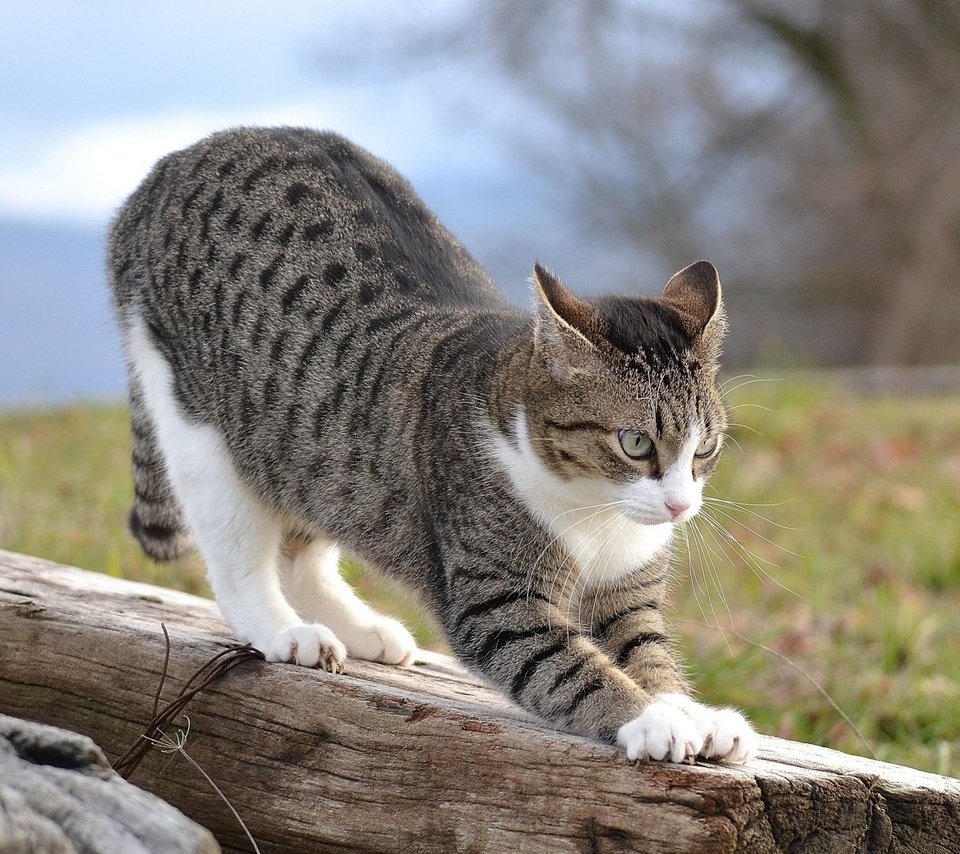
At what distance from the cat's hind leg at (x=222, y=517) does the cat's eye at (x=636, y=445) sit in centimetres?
98

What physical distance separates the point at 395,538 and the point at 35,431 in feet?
15.2

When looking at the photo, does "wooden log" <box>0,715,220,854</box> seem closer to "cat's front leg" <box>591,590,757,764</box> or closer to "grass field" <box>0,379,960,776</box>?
"cat's front leg" <box>591,590,757,764</box>

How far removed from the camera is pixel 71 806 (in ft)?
6.08

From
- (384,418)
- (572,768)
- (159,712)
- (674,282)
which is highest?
(674,282)

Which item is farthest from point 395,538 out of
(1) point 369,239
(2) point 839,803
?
(2) point 839,803

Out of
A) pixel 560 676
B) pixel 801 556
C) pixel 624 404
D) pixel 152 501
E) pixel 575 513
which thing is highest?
pixel 624 404

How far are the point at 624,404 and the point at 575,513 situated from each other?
0.30m

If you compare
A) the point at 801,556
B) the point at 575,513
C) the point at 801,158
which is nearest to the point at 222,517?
the point at 575,513

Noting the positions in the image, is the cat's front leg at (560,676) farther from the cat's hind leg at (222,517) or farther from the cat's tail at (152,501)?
the cat's tail at (152,501)

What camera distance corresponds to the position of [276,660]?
274cm

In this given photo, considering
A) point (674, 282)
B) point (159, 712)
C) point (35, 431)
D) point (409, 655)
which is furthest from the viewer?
point (35, 431)

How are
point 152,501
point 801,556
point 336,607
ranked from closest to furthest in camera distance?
1. point 336,607
2. point 152,501
3. point 801,556

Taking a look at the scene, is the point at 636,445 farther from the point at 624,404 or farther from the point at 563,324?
the point at 563,324

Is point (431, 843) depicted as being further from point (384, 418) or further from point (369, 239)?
point (369, 239)
